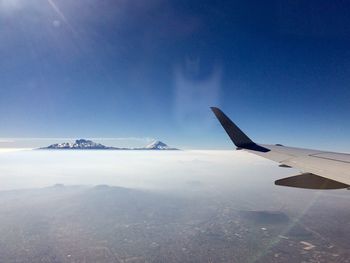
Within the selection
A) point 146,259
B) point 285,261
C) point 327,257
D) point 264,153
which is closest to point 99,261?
point 146,259

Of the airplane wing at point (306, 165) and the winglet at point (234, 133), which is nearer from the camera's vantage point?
the airplane wing at point (306, 165)

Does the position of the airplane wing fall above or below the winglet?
below

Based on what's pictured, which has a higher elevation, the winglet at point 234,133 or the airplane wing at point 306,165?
the winglet at point 234,133

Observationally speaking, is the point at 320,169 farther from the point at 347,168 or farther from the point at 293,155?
the point at 293,155

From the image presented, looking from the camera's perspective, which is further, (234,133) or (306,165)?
(234,133)

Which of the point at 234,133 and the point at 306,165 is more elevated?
the point at 234,133

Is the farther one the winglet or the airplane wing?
the winglet
